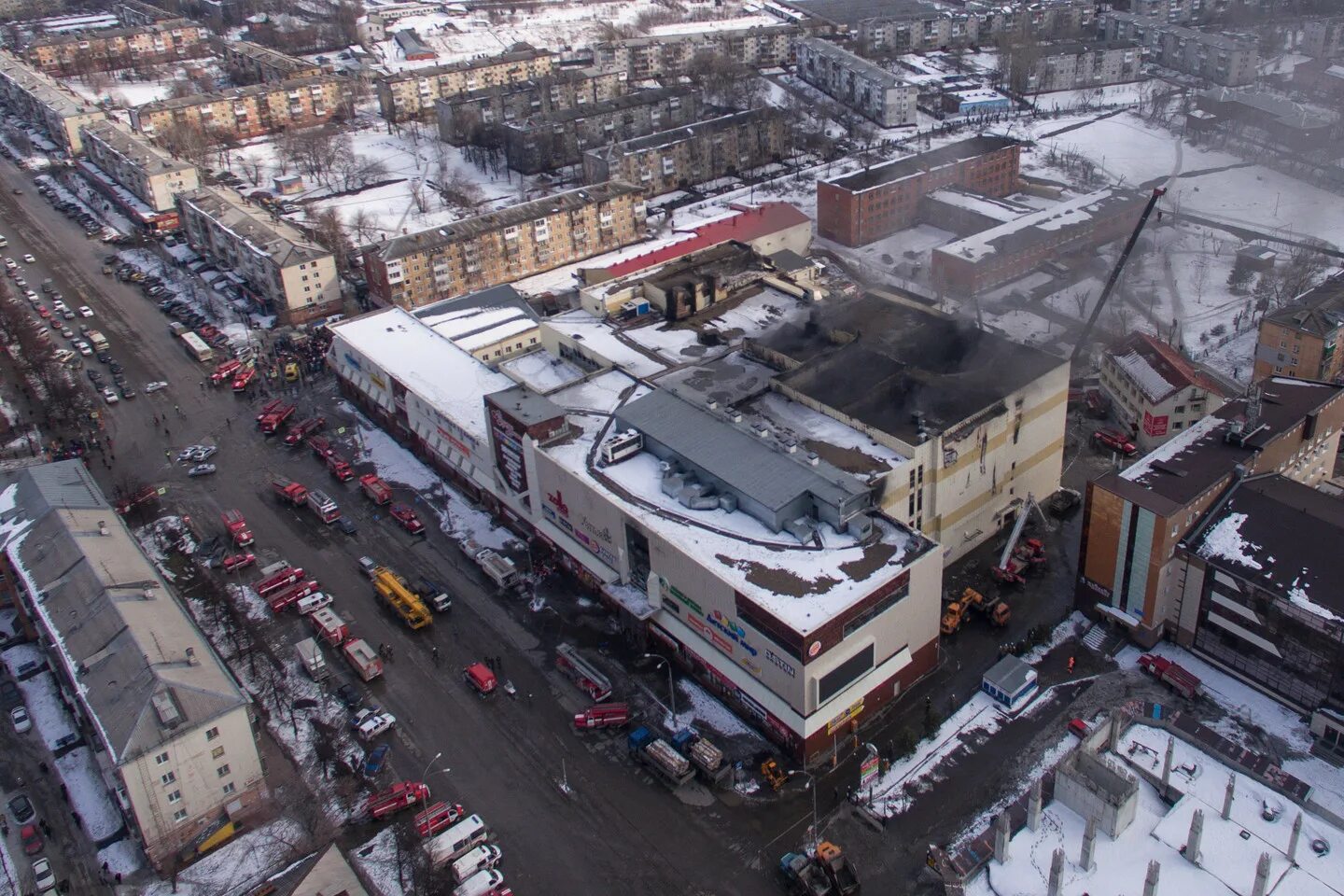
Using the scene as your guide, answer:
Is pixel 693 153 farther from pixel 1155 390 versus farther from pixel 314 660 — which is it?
pixel 314 660

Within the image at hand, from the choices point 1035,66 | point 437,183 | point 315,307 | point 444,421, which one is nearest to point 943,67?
point 1035,66

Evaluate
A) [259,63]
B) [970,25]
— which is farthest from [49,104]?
[970,25]

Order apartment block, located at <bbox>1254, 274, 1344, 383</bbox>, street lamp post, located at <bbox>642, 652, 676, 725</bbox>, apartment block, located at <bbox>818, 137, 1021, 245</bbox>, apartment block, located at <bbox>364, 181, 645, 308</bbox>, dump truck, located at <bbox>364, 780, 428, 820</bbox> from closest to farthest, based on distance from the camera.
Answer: dump truck, located at <bbox>364, 780, 428, 820</bbox>, street lamp post, located at <bbox>642, 652, 676, 725</bbox>, apartment block, located at <bbox>1254, 274, 1344, 383</bbox>, apartment block, located at <bbox>364, 181, 645, 308</bbox>, apartment block, located at <bbox>818, 137, 1021, 245</bbox>

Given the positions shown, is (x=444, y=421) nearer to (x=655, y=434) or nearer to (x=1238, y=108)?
(x=655, y=434)

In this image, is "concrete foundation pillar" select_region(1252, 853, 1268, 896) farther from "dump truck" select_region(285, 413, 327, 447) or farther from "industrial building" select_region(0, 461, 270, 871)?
"dump truck" select_region(285, 413, 327, 447)

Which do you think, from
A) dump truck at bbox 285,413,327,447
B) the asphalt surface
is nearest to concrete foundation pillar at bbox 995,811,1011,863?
the asphalt surface

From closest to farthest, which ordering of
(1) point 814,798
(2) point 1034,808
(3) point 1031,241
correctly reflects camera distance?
1. (2) point 1034,808
2. (1) point 814,798
3. (3) point 1031,241

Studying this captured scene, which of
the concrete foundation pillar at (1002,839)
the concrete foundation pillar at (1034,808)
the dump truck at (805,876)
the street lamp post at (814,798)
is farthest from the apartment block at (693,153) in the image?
the concrete foundation pillar at (1002,839)
